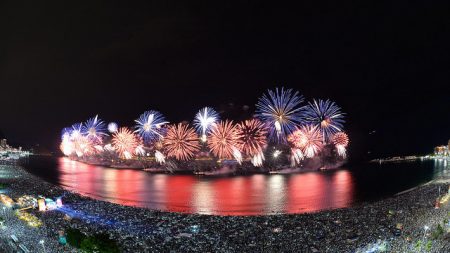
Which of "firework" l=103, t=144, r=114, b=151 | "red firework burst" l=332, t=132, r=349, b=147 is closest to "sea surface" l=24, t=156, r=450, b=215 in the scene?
"red firework burst" l=332, t=132, r=349, b=147

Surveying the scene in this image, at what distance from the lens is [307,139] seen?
3027 inches

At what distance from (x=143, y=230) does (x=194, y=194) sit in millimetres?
23926

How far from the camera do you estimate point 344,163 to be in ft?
319

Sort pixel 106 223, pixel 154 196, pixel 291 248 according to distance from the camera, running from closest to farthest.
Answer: pixel 291 248, pixel 106 223, pixel 154 196

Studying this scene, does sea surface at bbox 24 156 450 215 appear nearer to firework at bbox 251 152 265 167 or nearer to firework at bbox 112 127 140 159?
firework at bbox 251 152 265 167

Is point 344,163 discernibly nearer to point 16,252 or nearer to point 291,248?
point 291,248

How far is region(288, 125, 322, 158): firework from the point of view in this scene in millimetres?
75875

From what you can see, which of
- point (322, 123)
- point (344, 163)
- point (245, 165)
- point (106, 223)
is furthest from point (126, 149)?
point (106, 223)

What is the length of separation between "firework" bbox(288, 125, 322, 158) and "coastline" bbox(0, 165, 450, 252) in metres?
40.9

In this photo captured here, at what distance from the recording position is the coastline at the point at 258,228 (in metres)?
22.2

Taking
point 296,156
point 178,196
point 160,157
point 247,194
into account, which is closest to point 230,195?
point 247,194

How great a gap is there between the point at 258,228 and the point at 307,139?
52.2m

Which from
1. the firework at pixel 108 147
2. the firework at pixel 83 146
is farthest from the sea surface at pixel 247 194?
the firework at pixel 83 146

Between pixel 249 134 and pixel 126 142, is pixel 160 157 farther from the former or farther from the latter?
pixel 249 134
